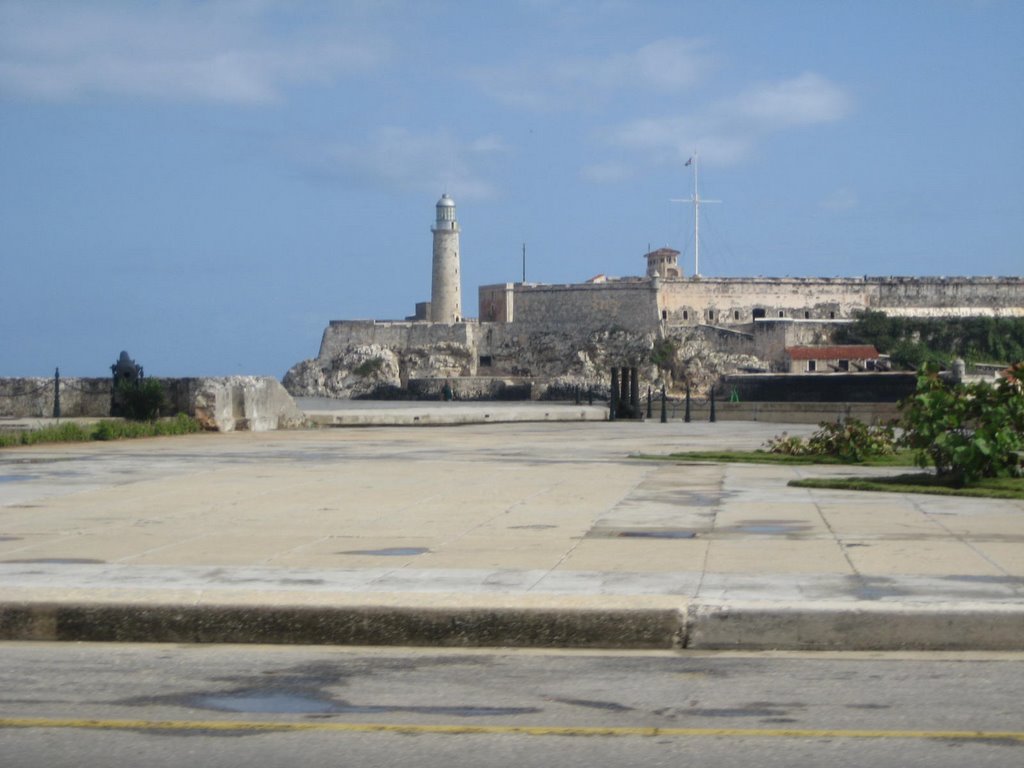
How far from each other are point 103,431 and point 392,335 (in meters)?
108

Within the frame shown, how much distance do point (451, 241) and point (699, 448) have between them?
115 metres

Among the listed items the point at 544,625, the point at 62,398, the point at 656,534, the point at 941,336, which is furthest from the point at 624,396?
the point at 941,336

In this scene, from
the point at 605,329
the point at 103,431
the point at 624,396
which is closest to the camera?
the point at 103,431

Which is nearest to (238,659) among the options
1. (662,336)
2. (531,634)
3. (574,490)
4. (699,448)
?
(531,634)

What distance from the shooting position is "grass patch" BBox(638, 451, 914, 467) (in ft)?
53.6

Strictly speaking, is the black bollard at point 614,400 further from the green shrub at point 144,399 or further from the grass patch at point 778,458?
the grass patch at point 778,458

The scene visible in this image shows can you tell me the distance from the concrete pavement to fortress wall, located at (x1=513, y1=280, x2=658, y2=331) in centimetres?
10786

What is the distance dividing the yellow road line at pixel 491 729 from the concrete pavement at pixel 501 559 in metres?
1.54

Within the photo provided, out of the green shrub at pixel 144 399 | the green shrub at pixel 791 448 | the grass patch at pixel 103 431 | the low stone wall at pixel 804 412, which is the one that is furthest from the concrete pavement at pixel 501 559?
the low stone wall at pixel 804 412

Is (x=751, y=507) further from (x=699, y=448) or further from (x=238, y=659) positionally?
(x=699, y=448)

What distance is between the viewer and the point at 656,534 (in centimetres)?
990

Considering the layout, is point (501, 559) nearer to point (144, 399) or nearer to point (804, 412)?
point (144, 399)

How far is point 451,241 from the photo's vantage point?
13362cm

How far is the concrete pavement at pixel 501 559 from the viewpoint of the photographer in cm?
690
